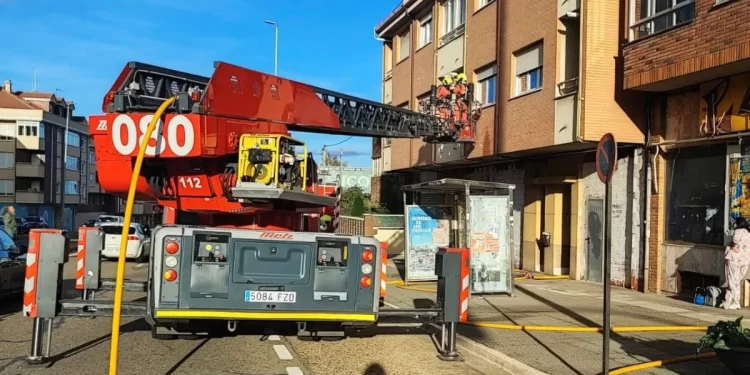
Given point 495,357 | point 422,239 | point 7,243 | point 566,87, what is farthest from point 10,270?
point 566,87

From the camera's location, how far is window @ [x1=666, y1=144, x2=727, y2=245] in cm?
1270

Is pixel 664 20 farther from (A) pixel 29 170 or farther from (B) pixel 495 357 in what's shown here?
(A) pixel 29 170

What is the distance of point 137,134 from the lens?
7504 millimetres

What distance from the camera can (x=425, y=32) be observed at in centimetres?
2733

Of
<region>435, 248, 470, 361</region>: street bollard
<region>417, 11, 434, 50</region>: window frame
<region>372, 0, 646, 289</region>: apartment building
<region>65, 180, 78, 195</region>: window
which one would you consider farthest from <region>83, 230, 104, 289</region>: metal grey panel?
<region>65, 180, 78, 195</region>: window

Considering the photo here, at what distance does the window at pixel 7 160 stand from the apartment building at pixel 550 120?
6064 centimetres

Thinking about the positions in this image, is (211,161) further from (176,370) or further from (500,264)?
(500,264)

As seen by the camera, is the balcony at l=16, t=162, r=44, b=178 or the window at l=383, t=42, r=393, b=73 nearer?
the window at l=383, t=42, r=393, b=73

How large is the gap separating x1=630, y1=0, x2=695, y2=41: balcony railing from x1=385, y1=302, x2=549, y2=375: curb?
7.71 meters

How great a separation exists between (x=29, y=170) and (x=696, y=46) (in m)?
74.4

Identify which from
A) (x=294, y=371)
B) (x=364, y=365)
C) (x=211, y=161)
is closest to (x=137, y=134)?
(x=211, y=161)

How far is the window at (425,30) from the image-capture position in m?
26.7

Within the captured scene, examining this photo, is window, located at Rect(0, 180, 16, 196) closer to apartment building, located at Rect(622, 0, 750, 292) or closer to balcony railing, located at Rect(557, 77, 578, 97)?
balcony railing, located at Rect(557, 77, 578, 97)

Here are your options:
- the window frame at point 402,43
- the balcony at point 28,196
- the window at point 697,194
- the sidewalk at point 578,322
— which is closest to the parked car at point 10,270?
the sidewalk at point 578,322
